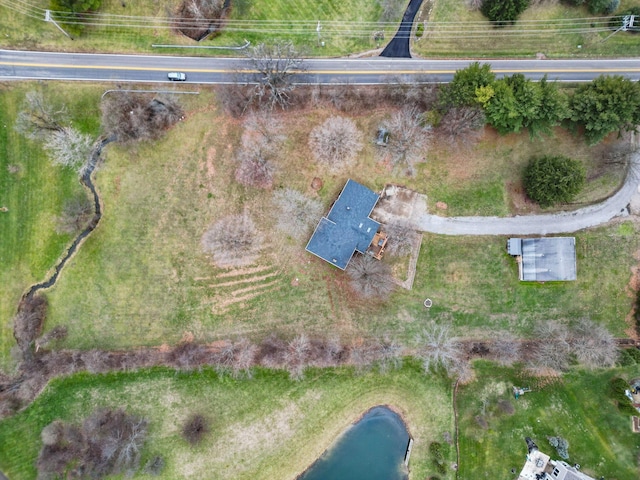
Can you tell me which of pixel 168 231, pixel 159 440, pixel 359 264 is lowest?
pixel 159 440

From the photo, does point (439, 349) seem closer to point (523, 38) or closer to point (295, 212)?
point (295, 212)

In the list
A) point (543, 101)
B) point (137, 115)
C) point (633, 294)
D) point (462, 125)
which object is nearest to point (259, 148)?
point (137, 115)

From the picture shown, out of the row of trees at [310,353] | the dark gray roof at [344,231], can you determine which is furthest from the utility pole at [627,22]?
the dark gray roof at [344,231]

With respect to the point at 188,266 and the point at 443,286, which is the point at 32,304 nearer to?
the point at 188,266

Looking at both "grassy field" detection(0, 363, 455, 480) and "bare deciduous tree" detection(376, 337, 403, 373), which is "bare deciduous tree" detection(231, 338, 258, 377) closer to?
"grassy field" detection(0, 363, 455, 480)

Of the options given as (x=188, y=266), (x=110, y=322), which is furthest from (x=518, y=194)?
(x=110, y=322)
